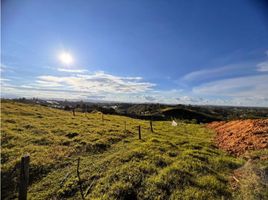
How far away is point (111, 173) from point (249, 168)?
691 cm

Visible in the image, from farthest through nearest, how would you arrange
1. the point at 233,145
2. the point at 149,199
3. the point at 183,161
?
the point at 233,145 → the point at 183,161 → the point at 149,199

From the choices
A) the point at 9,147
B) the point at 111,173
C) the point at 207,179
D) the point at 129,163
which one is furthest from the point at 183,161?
the point at 9,147

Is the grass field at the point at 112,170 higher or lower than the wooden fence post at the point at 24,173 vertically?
lower

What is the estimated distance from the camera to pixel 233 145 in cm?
1628

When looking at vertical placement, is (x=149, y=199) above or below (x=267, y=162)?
below

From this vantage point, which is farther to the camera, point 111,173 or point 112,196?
point 111,173

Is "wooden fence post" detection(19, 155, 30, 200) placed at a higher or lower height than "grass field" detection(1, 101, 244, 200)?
higher

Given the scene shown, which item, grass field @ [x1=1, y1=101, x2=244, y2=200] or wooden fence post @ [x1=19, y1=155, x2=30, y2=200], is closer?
wooden fence post @ [x1=19, y1=155, x2=30, y2=200]

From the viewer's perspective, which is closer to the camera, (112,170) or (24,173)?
(24,173)

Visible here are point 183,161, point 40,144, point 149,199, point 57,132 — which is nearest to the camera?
point 149,199

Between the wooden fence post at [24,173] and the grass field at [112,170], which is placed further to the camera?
the grass field at [112,170]

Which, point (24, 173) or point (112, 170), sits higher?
point (24, 173)

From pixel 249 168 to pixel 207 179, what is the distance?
9.17 ft

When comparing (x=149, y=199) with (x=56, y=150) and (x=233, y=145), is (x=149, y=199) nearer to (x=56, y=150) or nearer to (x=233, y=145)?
(x=56, y=150)
